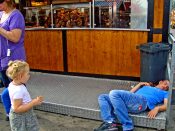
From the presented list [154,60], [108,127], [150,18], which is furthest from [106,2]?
[108,127]

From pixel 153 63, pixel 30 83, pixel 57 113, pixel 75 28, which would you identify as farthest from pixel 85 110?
pixel 75 28

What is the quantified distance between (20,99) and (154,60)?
107 inches

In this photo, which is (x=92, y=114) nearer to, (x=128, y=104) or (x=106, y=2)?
(x=128, y=104)

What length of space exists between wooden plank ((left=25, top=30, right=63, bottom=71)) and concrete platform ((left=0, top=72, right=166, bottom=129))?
214 millimetres

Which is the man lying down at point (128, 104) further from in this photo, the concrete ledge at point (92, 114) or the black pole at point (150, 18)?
the black pole at point (150, 18)

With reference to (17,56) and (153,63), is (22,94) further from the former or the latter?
(153,63)

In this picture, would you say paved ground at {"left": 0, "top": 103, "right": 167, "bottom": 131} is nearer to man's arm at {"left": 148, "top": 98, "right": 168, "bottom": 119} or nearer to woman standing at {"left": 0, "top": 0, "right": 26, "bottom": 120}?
man's arm at {"left": 148, "top": 98, "right": 168, "bottom": 119}

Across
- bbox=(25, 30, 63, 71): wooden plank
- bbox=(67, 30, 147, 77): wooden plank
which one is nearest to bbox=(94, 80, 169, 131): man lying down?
bbox=(67, 30, 147, 77): wooden plank

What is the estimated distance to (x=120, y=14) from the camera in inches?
223

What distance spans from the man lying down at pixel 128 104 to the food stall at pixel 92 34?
5.27ft

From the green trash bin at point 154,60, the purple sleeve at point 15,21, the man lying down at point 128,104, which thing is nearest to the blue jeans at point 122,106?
the man lying down at point 128,104

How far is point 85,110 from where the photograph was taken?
4.30 m

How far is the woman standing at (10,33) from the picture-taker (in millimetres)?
3740

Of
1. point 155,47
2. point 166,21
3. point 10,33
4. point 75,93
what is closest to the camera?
point 10,33
